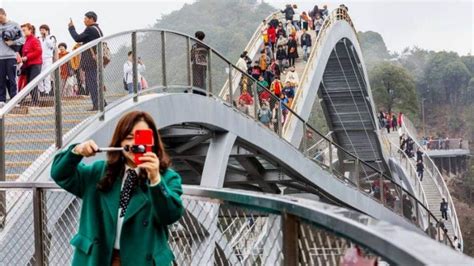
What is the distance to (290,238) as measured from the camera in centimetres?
312

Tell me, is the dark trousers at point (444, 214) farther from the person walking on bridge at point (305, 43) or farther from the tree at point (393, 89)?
the tree at point (393, 89)

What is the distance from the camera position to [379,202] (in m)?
23.5

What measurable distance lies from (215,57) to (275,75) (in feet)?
31.2

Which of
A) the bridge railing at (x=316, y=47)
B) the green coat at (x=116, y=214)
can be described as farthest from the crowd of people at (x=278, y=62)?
the green coat at (x=116, y=214)

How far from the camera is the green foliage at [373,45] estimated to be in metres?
147

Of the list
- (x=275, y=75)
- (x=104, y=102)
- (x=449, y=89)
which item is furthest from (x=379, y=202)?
(x=449, y=89)

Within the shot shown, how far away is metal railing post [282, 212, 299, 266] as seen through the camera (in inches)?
122

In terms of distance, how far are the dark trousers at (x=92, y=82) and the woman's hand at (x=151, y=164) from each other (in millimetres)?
6789

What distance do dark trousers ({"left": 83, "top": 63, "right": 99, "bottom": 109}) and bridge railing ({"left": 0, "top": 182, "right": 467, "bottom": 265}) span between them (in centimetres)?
352

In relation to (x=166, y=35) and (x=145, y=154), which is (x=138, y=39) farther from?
(x=145, y=154)

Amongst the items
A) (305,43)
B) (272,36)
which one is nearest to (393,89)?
(305,43)

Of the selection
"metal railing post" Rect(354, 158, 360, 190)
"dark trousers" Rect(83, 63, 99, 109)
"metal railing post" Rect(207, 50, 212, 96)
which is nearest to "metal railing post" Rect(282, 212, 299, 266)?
"dark trousers" Rect(83, 63, 99, 109)

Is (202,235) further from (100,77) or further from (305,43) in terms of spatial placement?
(305,43)

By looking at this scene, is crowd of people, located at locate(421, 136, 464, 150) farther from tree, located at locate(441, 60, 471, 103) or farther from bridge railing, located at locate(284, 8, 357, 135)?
bridge railing, located at locate(284, 8, 357, 135)
